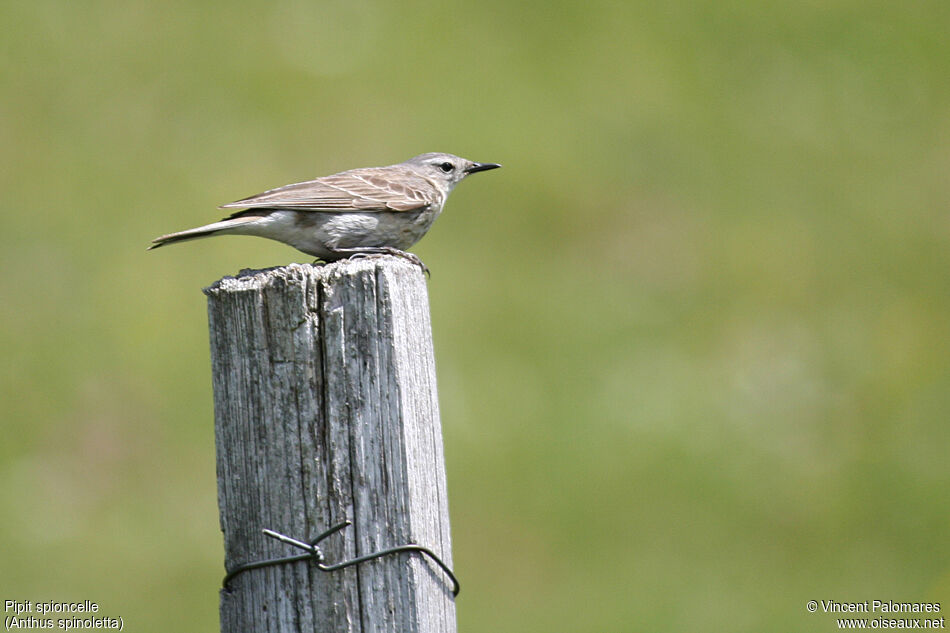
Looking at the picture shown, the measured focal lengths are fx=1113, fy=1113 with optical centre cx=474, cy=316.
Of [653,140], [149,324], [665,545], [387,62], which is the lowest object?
[665,545]

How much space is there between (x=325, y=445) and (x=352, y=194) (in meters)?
2.99

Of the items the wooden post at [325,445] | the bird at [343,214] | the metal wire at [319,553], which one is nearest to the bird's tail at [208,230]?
the bird at [343,214]

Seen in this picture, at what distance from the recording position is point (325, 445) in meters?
3.41

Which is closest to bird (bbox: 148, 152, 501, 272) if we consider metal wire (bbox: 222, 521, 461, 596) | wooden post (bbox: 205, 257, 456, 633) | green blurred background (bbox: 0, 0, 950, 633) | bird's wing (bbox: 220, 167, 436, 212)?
bird's wing (bbox: 220, 167, 436, 212)

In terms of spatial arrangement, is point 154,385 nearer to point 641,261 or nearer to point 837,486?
point 641,261

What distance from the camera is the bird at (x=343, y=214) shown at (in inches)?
231

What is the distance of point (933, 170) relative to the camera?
15.2 m

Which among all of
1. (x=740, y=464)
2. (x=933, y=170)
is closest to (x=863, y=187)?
(x=933, y=170)

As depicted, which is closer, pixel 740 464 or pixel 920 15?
pixel 740 464

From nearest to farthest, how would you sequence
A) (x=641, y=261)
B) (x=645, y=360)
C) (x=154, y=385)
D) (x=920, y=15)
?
1. (x=154, y=385)
2. (x=645, y=360)
3. (x=641, y=261)
4. (x=920, y=15)

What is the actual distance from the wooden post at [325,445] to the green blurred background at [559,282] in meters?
5.76

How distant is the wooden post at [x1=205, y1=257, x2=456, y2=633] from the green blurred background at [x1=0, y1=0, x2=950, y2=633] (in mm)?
5765

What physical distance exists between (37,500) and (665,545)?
5641 mm

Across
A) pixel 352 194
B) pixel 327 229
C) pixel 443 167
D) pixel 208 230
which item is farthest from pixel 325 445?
pixel 443 167
